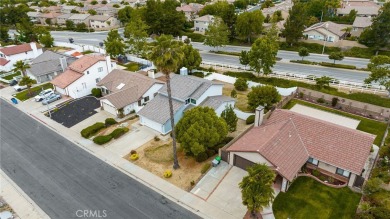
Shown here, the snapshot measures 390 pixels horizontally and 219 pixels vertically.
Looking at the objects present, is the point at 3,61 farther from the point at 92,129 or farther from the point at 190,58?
the point at 190,58

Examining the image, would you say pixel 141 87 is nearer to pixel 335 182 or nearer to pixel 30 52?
pixel 335 182

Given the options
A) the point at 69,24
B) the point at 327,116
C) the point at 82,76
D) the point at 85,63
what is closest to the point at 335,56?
the point at 327,116

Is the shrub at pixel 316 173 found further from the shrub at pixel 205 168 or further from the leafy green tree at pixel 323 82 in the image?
the leafy green tree at pixel 323 82

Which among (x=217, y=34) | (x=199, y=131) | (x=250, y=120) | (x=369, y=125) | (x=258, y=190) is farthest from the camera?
(x=217, y=34)

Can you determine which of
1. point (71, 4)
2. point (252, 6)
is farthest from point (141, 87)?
point (71, 4)


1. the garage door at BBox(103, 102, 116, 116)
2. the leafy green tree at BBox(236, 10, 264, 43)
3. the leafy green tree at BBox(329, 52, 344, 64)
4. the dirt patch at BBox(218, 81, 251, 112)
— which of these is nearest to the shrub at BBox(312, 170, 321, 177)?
the dirt patch at BBox(218, 81, 251, 112)

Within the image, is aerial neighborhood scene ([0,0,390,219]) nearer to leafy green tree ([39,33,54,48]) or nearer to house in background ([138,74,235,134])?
house in background ([138,74,235,134])
